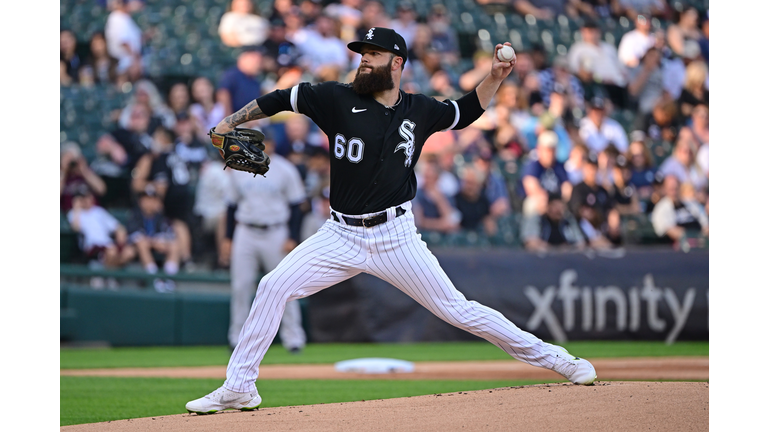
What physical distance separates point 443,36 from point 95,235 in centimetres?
563

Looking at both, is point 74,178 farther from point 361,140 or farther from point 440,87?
point 361,140

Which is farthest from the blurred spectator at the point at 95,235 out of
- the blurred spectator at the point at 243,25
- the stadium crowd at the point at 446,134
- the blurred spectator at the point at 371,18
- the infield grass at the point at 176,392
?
the blurred spectator at the point at 371,18

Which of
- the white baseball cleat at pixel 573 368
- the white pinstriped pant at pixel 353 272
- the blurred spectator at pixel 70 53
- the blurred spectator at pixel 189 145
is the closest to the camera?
the white pinstriped pant at pixel 353 272

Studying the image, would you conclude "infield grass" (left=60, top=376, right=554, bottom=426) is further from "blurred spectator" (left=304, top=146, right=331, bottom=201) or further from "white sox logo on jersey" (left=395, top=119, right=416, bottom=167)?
"blurred spectator" (left=304, top=146, right=331, bottom=201)

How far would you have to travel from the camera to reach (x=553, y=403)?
395cm

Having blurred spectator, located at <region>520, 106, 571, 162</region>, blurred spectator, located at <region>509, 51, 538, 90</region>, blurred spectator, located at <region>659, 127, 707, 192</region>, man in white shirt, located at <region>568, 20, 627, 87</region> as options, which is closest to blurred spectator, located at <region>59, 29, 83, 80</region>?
blurred spectator, located at <region>509, 51, 538, 90</region>

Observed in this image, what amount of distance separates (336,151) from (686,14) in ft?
32.2

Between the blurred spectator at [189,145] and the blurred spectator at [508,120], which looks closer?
the blurred spectator at [189,145]

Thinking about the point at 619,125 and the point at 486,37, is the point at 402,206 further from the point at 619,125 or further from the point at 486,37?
the point at 486,37

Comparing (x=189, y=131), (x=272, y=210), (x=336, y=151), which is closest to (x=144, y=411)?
(x=336, y=151)

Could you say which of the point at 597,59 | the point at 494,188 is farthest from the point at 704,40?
the point at 494,188

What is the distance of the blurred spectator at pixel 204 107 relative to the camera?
9.74 m

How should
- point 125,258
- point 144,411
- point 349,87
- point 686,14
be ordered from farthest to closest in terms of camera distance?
point 686,14, point 125,258, point 144,411, point 349,87

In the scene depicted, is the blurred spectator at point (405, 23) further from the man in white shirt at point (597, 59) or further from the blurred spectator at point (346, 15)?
the man in white shirt at point (597, 59)
